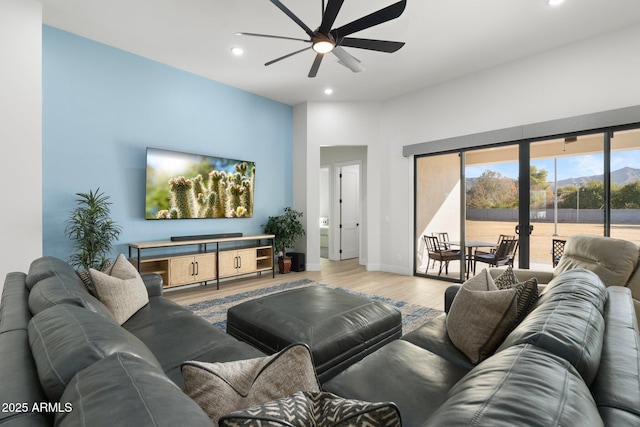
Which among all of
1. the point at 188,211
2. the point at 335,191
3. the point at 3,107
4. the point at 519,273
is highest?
the point at 3,107

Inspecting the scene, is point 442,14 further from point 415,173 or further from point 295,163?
point 295,163

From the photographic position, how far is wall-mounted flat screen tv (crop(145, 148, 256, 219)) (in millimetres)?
4301

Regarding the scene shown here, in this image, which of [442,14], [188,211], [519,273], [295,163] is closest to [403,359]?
[519,273]

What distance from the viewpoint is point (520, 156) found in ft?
14.2

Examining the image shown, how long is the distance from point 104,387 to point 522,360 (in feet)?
3.29

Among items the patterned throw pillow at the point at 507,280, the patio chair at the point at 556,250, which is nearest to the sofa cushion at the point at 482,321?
the patterned throw pillow at the point at 507,280

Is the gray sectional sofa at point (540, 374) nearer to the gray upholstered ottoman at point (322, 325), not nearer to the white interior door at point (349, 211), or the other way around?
the gray upholstered ottoman at point (322, 325)

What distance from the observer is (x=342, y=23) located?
3520 millimetres

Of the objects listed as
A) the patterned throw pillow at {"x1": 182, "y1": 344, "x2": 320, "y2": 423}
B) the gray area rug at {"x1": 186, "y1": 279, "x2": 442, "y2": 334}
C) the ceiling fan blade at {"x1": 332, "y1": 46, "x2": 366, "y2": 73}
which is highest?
the ceiling fan blade at {"x1": 332, "y1": 46, "x2": 366, "y2": 73}

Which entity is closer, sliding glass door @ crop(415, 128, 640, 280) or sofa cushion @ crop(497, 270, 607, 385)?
sofa cushion @ crop(497, 270, 607, 385)

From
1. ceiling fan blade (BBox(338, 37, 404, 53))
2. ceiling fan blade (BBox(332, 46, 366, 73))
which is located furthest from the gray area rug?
ceiling fan blade (BBox(332, 46, 366, 73))

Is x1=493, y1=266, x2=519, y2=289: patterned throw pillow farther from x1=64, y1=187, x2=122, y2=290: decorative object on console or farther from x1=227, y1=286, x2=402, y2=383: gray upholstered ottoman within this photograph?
x1=64, y1=187, x2=122, y2=290: decorative object on console

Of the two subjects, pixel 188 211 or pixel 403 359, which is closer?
pixel 403 359

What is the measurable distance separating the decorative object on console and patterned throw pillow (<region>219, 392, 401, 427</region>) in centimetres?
363
